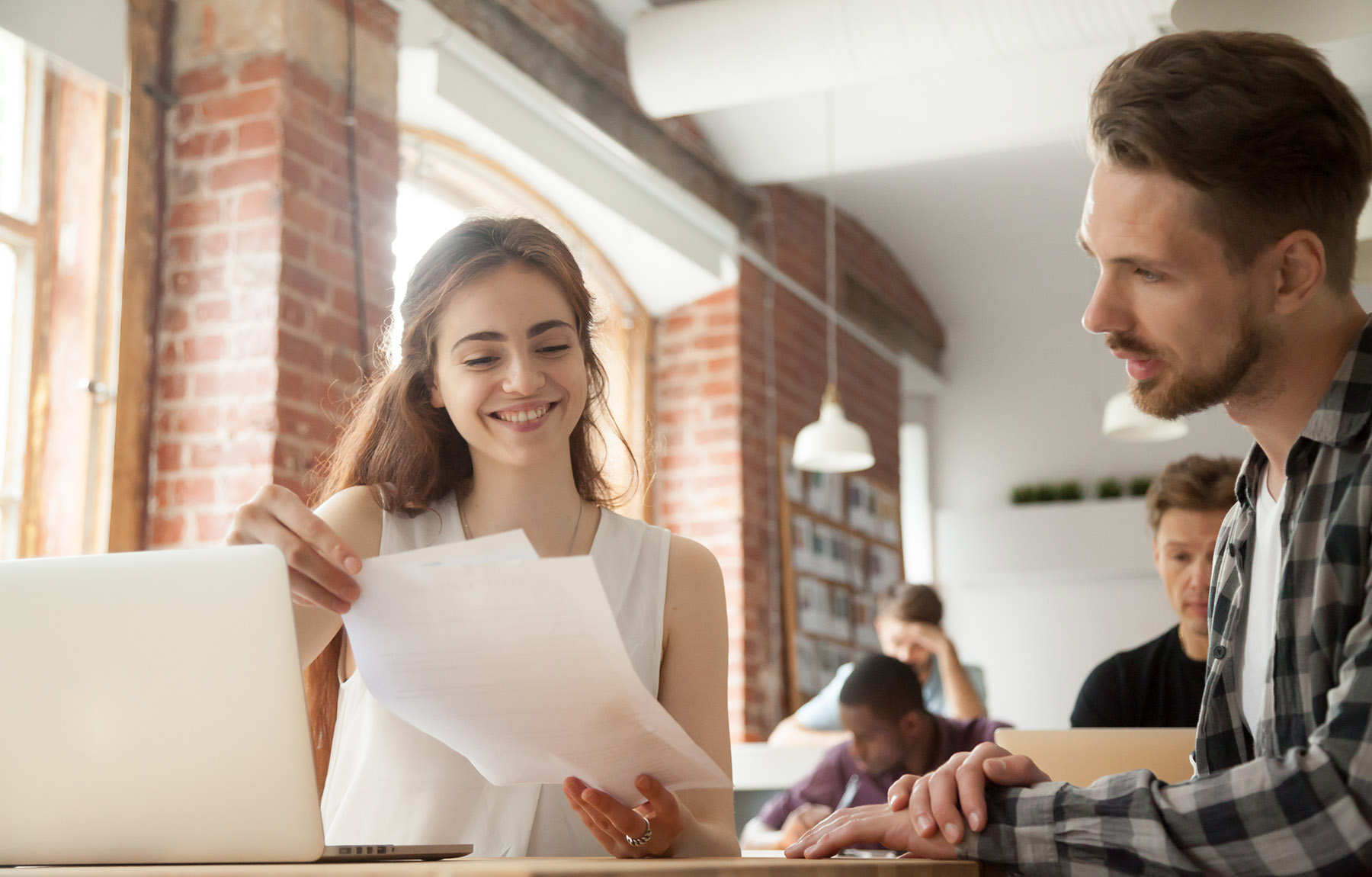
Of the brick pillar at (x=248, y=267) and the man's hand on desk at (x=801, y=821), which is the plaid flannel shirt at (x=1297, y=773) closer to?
the man's hand on desk at (x=801, y=821)

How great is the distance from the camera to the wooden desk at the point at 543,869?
77cm

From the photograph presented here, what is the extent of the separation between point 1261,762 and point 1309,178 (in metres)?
0.52

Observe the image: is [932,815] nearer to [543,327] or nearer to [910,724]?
[543,327]

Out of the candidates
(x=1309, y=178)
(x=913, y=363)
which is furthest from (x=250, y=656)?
(x=913, y=363)

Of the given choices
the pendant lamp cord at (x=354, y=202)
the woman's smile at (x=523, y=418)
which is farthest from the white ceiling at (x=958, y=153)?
the woman's smile at (x=523, y=418)

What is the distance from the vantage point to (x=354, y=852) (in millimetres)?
1048

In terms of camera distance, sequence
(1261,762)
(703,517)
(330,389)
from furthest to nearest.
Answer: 1. (703,517)
2. (330,389)
3. (1261,762)

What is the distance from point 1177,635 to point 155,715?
6.73 feet

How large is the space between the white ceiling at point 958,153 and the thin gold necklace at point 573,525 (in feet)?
9.79

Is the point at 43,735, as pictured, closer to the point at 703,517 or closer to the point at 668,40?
the point at 668,40

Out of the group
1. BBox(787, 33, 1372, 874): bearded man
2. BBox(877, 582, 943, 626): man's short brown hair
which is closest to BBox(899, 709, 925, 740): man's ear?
BBox(877, 582, 943, 626): man's short brown hair

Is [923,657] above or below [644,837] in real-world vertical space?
above

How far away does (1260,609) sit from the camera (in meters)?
1.22

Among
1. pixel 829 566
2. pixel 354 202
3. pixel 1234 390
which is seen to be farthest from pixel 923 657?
pixel 1234 390
